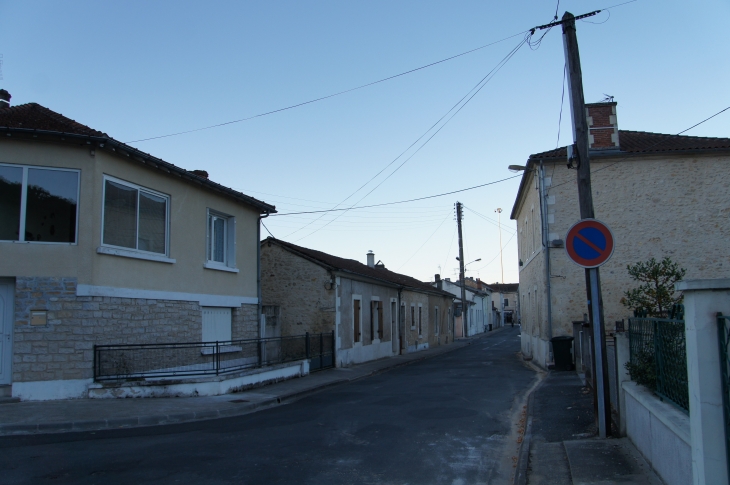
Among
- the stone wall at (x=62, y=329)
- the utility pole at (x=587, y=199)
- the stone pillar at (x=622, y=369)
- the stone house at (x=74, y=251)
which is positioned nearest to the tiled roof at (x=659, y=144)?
the utility pole at (x=587, y=199)

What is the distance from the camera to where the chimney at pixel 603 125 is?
19.7 m

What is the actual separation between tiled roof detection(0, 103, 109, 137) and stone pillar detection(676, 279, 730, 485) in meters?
10.9

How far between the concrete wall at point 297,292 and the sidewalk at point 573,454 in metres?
10.8

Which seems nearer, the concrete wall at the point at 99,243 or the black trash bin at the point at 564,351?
the concrete wall at the point at 99,243

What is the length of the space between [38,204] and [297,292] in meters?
10.6

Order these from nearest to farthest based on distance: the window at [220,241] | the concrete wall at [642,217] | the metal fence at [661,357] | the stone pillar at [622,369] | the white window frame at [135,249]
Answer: the metal fence at [661,357]
the stone pillar at [622,369]
the white window frame at [135,249]
the window at [220,241]
the concrete wall at [642,217]

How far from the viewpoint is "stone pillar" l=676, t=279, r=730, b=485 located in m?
3.94

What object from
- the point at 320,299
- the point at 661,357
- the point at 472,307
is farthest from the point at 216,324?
the point at 472,307

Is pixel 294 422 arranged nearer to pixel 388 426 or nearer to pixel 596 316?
pixel 388 426

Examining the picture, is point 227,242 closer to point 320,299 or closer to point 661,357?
point 320,299

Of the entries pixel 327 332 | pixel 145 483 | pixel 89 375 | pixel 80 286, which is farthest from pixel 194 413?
pixel 327 332

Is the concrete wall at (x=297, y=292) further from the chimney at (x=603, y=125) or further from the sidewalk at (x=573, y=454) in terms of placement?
the sidewalk at (x=573, y=454)

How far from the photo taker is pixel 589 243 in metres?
7.78

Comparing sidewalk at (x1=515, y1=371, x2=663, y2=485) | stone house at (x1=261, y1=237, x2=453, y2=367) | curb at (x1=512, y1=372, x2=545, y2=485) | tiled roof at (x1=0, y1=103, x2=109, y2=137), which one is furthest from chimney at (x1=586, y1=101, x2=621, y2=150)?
tiled roof at (x1=0, y1=103, x2=109, y2=137)
